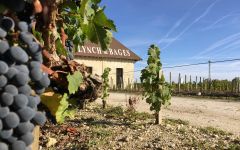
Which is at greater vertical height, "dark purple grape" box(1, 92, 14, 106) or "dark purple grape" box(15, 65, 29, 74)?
"dark purple grape" box(15, 65, 29, 74)

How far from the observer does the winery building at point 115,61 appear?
3547 centimetres

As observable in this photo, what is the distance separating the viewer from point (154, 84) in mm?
10492

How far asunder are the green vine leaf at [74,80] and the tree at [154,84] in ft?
25.8

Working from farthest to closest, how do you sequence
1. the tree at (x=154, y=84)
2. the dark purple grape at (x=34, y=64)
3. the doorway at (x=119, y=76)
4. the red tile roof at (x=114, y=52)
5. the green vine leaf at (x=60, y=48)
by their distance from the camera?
the doorway at (x=119, y=76) → the red tile roof at (x=114, y=52) → the tree at (x=154, y=84) → the green vine leaf at (x=60, y=48) → the dark purple grape at (x=34, y=64)

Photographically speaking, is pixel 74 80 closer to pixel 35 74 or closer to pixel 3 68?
pixel 35 74

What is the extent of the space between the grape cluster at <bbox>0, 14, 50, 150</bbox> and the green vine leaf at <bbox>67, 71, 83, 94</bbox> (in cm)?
37

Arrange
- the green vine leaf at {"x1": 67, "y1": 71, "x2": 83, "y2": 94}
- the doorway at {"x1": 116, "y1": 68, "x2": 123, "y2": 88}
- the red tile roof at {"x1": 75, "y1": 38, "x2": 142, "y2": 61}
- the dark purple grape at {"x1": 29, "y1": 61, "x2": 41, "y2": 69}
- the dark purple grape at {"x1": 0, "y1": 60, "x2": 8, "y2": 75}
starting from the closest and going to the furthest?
the dark purple grape at {"x1": 0, "y1": 60, "x2": 8, "y2": 75}, the dark purple grape at {"x1": 29, "y1": 61, "x2": 41, "y2": 69}, the green vine leaf at {"x1": 67, "y1": 71, "x2": 83, "y2": 94}, the red tile roof at {"x1": 75, "y1": 38, "x2": 142, "y2": 61}, the doorway at {"x1": 116, "y1": 68, "x2": 123, "y2": 88}

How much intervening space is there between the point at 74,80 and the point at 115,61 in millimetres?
35294

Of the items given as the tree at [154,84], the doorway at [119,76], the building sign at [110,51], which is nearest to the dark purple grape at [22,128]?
the tree at [154,84]

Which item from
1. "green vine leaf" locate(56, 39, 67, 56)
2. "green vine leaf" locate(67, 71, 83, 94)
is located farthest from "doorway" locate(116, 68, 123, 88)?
"green vine leaf" locate(67, 71, 83, 94)

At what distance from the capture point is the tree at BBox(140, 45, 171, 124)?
1009cm

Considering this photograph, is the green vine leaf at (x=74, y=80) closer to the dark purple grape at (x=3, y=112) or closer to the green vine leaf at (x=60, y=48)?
the green vine leaf at (x=60, y=48)

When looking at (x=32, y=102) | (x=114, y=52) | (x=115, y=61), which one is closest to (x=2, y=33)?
(x=32, y=102)

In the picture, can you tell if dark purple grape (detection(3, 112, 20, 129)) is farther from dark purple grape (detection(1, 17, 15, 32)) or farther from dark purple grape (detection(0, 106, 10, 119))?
dark purple grape (detection(1, 17, 15, 32))
